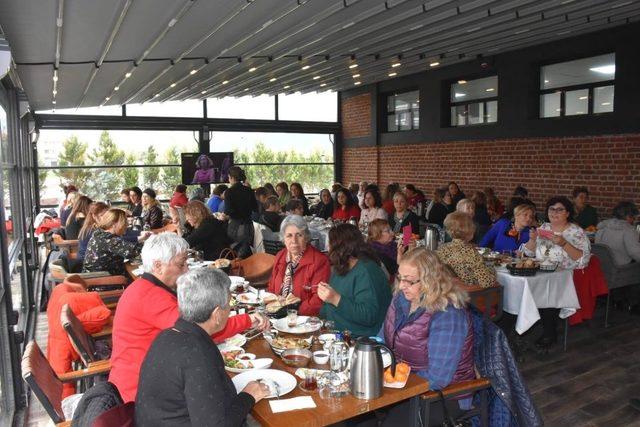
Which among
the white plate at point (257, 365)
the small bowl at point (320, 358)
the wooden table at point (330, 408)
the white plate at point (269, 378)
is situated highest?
the small bowl at point (320, 358)

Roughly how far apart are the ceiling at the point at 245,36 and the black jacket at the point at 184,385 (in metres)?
2.58

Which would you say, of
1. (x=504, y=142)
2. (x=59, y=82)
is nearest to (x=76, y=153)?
(x=59, y=82)

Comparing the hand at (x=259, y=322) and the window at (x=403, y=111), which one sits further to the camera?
the window at (x=403, y=111)

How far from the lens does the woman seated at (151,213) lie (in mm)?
8773

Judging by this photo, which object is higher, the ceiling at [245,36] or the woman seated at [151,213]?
the ceiling at [245,36]

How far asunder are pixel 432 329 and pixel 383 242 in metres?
2.47

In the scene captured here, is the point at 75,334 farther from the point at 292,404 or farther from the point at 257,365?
the point at 292,404

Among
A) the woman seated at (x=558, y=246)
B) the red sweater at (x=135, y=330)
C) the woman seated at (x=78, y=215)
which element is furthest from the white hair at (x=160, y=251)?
the woman seated at (x=78, y=215)

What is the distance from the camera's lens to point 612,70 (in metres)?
7.82

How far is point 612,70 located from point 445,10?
378 cm

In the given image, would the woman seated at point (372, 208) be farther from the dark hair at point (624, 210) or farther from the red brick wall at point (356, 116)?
the red brick wall at point (356, 116)

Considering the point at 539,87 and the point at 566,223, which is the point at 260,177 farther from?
the point at 566,223

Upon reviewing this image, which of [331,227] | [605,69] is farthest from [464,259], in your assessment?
[605,69]

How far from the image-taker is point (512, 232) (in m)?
5.70
